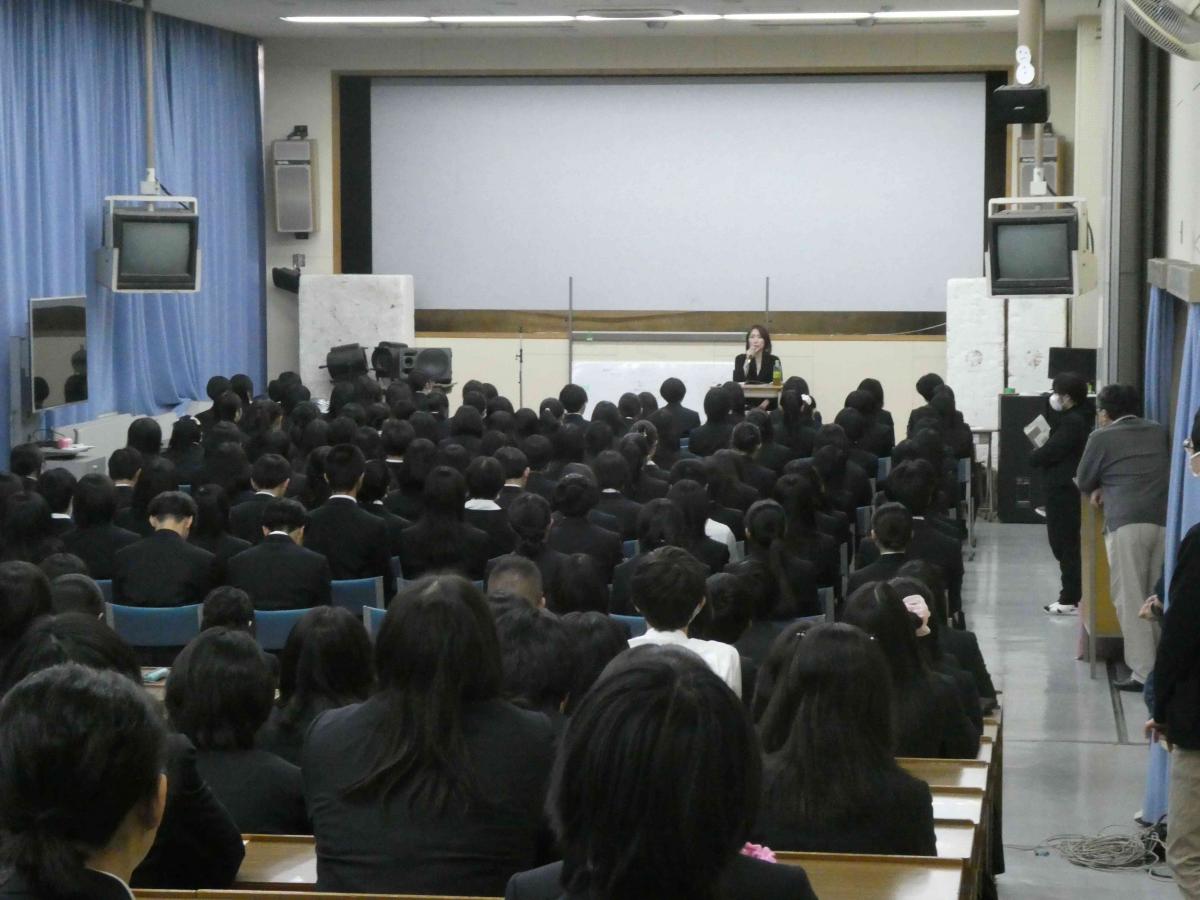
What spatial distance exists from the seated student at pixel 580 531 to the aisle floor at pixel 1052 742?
5.79ft

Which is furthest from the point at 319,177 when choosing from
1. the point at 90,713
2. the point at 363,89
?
the point at 90,713

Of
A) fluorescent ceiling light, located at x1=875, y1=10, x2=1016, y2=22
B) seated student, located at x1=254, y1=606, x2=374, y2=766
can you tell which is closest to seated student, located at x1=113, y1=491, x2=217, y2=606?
seated student, located at x1=254, y1=606, x2=374, y2=766

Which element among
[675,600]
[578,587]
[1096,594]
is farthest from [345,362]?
[675,600]

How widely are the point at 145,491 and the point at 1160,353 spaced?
453 centimetres

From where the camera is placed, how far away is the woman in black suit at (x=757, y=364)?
41.3 feet

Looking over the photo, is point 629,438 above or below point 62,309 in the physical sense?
below

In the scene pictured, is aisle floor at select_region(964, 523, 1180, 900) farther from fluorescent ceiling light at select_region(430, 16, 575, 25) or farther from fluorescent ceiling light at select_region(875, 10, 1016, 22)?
fluorescent ceiling light at select_region(430, 16, 575, 25)

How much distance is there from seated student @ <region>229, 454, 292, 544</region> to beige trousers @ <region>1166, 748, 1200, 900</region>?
3996 millimetres

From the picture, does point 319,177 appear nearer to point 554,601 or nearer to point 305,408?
point 305,408

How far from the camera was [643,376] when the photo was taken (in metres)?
14.2

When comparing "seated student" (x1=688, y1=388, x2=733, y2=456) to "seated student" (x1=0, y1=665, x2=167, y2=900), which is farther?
"seated student" (x1=688, y1=388, x2=733, y2=456)

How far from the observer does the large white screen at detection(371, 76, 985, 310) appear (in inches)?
566

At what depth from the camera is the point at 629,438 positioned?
7.98 m

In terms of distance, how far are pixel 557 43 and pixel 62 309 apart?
5.60 meters
